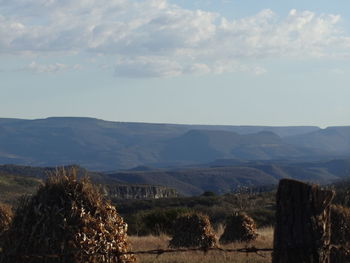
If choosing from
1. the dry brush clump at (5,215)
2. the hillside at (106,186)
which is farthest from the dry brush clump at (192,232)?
the hillside at (106,186)

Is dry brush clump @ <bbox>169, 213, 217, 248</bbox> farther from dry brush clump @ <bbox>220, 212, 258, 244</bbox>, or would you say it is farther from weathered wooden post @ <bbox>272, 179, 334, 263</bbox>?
weathered wooden post @ <bbox>272, 179, 334, 263</bbox>

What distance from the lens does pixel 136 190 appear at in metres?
134

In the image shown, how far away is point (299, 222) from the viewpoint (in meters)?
6.63

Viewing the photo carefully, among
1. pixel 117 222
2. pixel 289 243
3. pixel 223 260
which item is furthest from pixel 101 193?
pixel 223 260

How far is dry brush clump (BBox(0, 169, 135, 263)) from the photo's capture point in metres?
8.74

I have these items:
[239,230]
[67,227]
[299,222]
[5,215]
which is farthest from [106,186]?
[299,222]

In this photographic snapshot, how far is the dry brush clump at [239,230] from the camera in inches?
815

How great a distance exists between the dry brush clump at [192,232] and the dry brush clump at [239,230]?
6.89 feet

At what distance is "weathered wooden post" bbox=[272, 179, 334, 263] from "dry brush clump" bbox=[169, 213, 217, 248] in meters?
11.8

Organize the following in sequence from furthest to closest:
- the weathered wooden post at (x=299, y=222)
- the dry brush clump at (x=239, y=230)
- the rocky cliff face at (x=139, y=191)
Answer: the rocky cliff face at (x=139, y=191), the dry brush clump at (x=239, y=230), the weathered wooden post at (x=299, y=222)

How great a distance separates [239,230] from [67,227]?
41.6 feet

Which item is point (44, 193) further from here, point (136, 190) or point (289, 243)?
point (136, 190)

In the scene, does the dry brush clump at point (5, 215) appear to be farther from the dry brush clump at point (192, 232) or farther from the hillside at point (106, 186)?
the hillside at point (106, 186)

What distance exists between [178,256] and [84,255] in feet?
21.0
